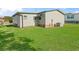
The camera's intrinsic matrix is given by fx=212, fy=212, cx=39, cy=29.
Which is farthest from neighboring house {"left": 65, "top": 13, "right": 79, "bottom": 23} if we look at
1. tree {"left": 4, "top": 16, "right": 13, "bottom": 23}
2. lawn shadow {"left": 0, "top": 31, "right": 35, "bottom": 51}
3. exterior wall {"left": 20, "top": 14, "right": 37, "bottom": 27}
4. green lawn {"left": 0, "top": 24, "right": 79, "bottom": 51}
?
tree {"left": 4, "top": 16, "right": 13, "bottom": 23}

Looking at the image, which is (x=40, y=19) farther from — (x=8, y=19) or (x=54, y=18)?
(x=8, y=19)

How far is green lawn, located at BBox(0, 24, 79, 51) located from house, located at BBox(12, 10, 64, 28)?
6 cm

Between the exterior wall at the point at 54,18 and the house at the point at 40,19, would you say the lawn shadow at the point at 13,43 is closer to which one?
the house at the point at 40,19

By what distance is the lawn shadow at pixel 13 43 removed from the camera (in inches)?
91.2

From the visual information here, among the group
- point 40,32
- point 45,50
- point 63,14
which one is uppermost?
point 63,14

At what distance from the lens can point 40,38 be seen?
235cm

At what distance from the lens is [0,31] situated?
2357mm

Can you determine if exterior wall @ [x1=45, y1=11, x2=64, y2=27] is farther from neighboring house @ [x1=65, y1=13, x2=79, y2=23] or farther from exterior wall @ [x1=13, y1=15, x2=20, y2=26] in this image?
exterior wall @ [x1=13, y1=15, x2=20, y2=26]

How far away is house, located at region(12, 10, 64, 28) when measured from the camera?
2.38 metres

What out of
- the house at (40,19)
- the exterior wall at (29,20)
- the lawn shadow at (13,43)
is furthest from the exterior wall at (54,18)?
the lawn shadow at (13,43)
